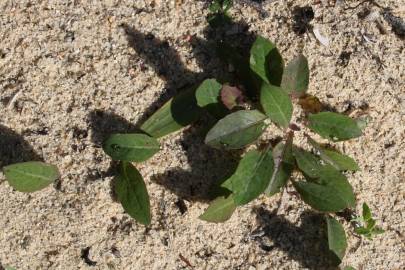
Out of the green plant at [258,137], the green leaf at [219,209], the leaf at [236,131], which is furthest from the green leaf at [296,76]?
the green leaf at [219,209]

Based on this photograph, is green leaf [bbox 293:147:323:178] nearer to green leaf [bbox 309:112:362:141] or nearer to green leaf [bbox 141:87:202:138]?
green leaf [bbox 309:112:362:141]

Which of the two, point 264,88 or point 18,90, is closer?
point 264,88

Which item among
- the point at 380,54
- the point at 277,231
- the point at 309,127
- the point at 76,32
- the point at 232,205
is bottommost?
the point at 277,231

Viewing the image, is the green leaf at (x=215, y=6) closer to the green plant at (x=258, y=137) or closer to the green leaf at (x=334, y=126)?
the green plant at (x=258, y=137)

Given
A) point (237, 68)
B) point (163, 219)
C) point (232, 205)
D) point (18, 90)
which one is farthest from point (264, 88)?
point (18, 90)

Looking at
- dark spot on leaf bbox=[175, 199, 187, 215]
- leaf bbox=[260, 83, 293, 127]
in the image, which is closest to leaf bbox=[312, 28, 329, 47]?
leaf bbox=[260, 83, 293, 127]

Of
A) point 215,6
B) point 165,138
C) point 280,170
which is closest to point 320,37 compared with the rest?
point 215,6

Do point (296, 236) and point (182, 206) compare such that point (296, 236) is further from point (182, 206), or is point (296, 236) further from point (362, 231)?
point (182, 206)

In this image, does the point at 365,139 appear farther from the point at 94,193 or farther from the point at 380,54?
the point at 94,193
